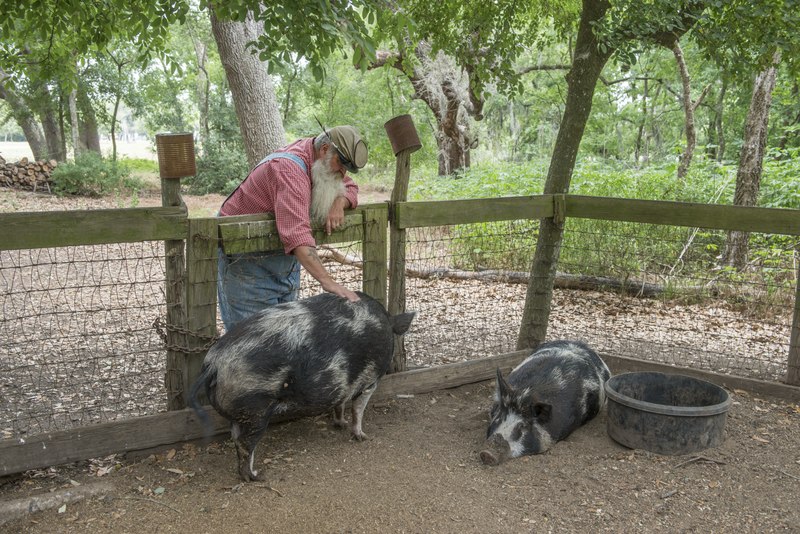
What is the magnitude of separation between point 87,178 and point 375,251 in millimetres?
14229

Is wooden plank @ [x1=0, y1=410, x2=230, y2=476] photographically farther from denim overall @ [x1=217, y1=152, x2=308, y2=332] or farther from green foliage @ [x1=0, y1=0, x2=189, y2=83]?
green foliage @ [x1=0, y1=0, x2=189, y2=83]

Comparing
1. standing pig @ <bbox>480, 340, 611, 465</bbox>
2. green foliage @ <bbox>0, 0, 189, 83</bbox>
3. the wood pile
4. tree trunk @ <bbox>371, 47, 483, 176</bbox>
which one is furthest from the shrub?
standing pig @ <bbox>480, 340, 611, 465</bbox>

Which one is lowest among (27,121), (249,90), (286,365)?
(286,365)

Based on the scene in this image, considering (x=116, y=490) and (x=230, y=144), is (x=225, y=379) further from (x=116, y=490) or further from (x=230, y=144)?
(x=230, y=144)

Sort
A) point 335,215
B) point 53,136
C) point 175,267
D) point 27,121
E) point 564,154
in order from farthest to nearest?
point 53,136, point 27,121, point 564,154, point 335,215, point 175,267

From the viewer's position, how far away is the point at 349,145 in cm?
364

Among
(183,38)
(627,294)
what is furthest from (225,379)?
(183,38)

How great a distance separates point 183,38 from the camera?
2636cm

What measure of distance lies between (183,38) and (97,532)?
2702 cm

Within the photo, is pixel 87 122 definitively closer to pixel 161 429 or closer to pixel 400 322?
pixel 161 429

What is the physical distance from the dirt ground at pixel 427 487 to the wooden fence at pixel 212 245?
0.63 ft

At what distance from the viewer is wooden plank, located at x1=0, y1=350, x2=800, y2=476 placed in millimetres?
3178

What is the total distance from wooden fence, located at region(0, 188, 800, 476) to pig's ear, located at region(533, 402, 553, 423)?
1053 millimetres

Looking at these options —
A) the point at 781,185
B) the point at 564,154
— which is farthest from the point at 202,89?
the point at 564,154
